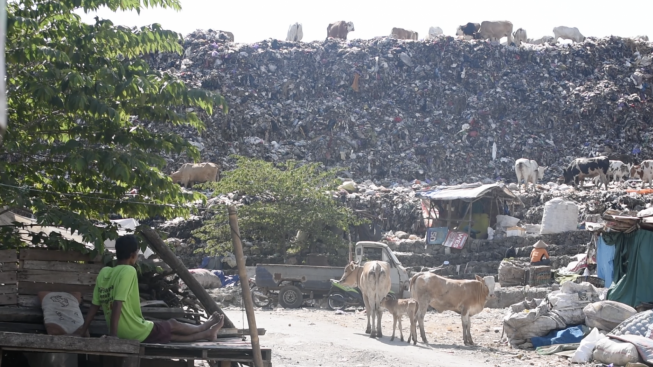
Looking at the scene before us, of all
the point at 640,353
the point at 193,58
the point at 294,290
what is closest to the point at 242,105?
the point at 193,58

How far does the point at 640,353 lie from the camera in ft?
32.1

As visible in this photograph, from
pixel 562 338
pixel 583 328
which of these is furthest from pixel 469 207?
pixel 562 338

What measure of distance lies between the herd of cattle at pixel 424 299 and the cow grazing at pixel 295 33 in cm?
3237

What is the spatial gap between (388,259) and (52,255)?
11637mm

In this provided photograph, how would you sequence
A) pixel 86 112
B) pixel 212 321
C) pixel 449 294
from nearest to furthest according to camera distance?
1. pixel 212 321
2. pixel 86 112
3. pixel 449 294

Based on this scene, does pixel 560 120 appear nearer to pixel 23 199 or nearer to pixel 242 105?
pixel 242 105

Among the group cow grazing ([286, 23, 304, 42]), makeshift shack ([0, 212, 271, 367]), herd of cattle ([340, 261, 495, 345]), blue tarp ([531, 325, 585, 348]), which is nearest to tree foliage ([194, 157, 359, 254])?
herd of cattle ([340, 261, 495, 345])

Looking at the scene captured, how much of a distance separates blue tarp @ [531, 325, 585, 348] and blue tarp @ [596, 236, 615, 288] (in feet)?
9.95

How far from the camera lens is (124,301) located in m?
5.91

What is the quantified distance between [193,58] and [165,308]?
110ft

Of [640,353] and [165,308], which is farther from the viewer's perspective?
[640,353]

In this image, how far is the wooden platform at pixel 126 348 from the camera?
581 cm

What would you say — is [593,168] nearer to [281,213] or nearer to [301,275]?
[281,213]

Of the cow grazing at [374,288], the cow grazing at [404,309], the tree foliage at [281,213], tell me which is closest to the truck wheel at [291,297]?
the tree foliage at [281,213]
